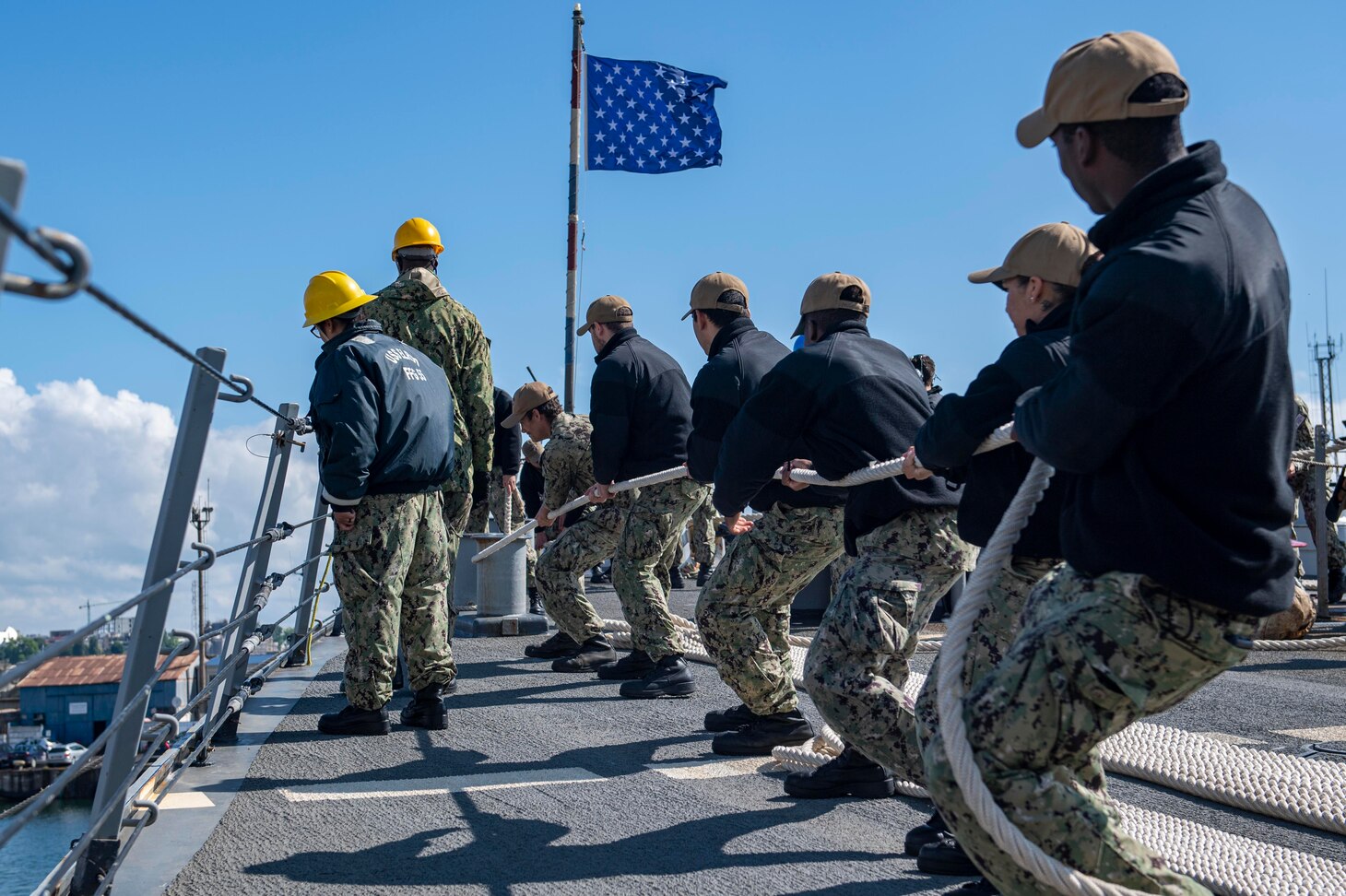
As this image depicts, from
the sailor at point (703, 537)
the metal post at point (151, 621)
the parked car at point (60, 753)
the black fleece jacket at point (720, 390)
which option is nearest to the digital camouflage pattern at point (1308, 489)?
the sailor at point (703, 537)

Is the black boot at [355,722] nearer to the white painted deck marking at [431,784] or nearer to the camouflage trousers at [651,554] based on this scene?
the white painted deck marking at [431,784]

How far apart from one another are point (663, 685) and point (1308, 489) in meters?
8.96

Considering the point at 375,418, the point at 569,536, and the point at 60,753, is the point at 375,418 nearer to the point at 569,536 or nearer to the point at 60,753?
the point at 569,536

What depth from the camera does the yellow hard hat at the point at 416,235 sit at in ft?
23.5

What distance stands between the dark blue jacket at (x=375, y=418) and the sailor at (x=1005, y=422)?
9.52 ft

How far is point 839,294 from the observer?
4.96m

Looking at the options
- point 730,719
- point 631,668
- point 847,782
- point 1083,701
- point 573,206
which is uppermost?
point 573,206

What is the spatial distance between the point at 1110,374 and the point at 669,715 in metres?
4.61

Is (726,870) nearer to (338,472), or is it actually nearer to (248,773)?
(248,773)

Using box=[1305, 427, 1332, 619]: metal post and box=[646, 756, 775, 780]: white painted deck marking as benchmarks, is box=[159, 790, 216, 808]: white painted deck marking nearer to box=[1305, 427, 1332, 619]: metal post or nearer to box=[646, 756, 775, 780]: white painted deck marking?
box=[646, 756, 775, 780]: white painted deck marking

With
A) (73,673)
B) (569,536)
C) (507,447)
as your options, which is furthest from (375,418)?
(73,673)

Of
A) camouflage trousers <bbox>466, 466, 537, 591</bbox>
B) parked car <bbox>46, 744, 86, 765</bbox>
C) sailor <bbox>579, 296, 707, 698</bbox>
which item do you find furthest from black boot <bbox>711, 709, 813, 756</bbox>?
parked car <bbox>46, 744, 86, 765</bbox>

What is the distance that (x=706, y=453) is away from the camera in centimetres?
618

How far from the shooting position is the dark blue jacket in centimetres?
571
